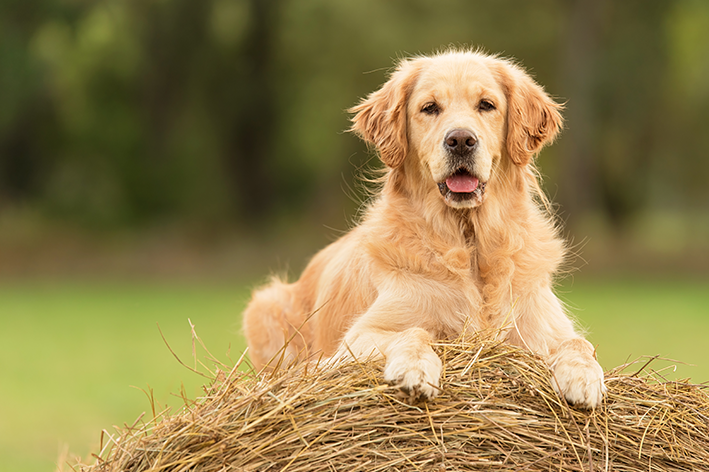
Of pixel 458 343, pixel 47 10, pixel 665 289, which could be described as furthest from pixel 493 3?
pixel 458 343

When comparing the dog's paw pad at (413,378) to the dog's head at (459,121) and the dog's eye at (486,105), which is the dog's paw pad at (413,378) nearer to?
the dog's head at (459,121)

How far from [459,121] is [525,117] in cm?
53

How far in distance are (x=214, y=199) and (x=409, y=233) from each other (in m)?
16.4

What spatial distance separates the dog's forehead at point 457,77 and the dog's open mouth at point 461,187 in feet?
1.43

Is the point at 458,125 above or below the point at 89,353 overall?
below

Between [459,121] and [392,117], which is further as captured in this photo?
[392,117]

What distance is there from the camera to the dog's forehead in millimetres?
3996

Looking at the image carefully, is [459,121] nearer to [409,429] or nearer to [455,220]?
[455,220]

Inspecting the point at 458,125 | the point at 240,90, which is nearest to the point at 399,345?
the point at 458,125

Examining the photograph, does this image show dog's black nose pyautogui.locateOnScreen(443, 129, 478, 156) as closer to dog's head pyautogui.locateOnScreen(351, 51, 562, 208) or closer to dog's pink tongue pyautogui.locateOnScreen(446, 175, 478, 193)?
dog's head pyautogui.locateOnScreen(351, 51, 562, 208)

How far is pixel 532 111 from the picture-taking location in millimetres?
4230

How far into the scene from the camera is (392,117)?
4258mm

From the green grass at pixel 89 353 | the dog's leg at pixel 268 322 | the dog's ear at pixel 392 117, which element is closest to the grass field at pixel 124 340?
the green grass at pixel 89 353

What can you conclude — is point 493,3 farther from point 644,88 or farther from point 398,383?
point 398,383
